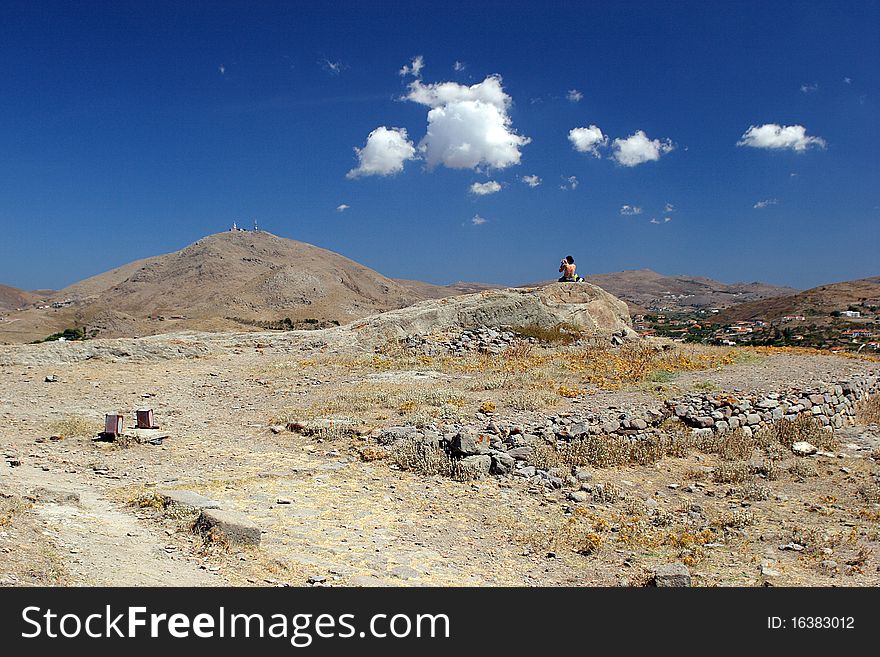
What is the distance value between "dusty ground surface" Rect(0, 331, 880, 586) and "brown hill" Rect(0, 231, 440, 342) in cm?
3473

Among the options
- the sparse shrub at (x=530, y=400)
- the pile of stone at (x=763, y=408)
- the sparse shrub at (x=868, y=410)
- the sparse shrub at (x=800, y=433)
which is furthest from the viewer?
the sparse shrub at (x=868, y=410)

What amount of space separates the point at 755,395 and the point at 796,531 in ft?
22.1

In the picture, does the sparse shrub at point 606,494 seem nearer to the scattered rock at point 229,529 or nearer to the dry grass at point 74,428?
the scattered rock at point 229,529

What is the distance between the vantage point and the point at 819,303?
6919cm

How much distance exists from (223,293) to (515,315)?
210 feet

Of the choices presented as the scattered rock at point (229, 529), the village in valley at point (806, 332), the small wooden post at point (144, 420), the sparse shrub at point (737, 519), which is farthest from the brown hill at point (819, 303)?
the scattered rock at point (229, 529)

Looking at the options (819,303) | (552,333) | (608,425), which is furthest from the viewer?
(819,303)

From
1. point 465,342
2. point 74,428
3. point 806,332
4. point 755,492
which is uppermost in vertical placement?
point 806,332

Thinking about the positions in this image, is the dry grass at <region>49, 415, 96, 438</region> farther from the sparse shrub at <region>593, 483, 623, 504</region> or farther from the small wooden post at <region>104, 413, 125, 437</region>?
the sparse shrub at <region>593, 483, 623, 504</region>

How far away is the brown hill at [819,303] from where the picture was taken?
2537 inches

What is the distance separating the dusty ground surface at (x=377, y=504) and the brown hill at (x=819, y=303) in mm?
60735

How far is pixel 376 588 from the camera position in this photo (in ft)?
14.6

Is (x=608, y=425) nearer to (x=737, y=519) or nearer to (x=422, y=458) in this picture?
(x=737, y=519)

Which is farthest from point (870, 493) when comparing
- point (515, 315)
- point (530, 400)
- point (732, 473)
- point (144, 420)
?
point (515, 315)
